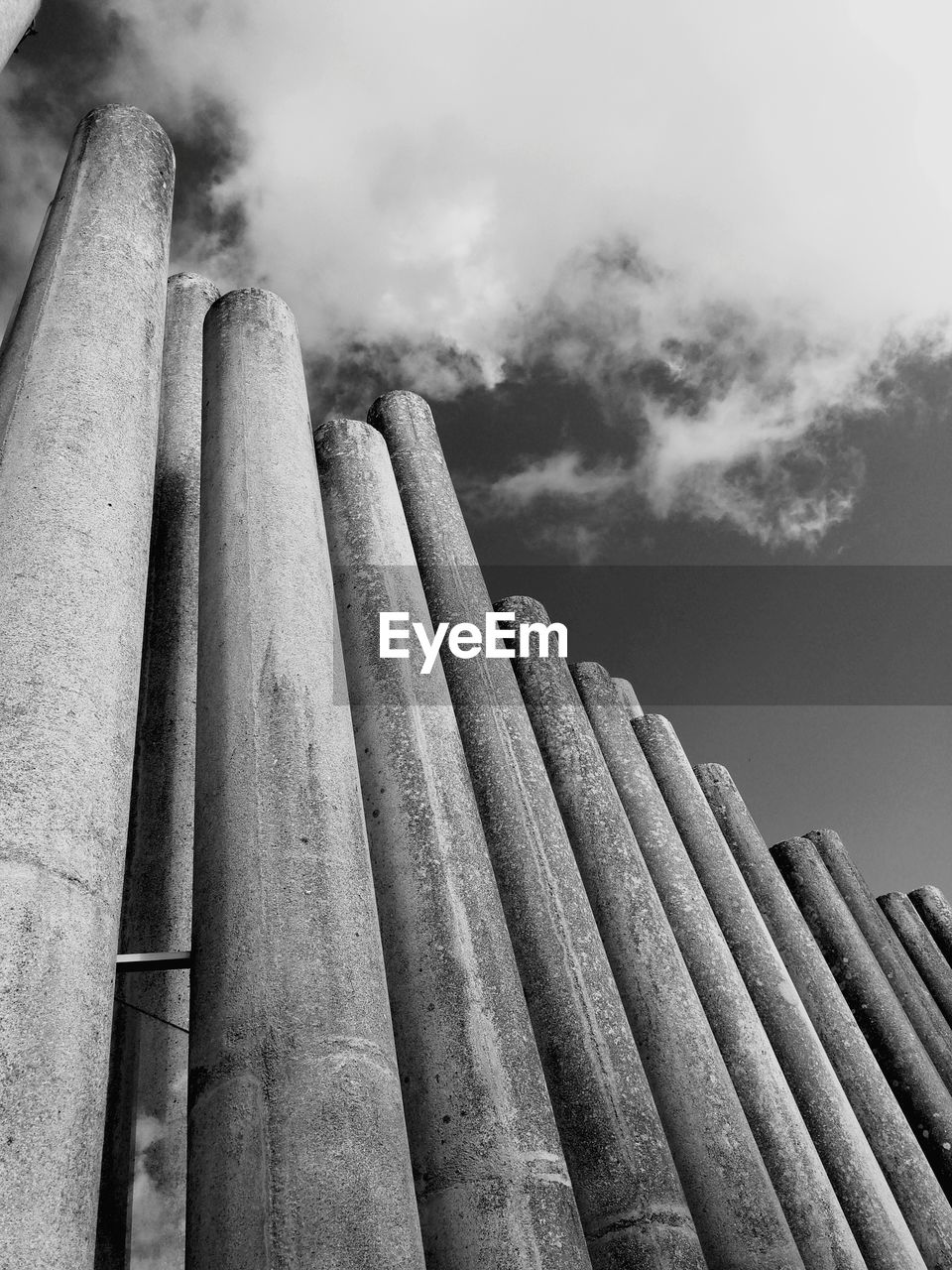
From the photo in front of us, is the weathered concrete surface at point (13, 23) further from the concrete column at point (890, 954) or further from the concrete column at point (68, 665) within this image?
the concrete column at point (890, 954)

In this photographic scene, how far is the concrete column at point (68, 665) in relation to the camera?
116 inches

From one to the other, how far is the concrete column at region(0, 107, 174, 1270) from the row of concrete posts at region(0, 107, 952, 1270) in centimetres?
2

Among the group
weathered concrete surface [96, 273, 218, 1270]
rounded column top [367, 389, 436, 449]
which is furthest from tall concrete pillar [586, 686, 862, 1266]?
weathered concrete surface [96, 273, 218, 1270]

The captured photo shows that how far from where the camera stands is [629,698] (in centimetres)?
1305

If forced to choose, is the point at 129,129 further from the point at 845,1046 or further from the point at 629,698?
the point at 845,1046

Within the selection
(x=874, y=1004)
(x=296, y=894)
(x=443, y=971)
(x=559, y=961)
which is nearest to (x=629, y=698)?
(x=874, y=1004)

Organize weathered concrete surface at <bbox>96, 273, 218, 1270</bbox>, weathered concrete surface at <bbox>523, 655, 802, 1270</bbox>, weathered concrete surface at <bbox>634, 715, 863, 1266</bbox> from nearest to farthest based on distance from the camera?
weathered concrete surface at <bbox>96, 273, 218, 1270</bbox> → weathered concrete surface at <bbox>523, 655, 802, 1270</bbox> → weathered concrete surface at <bbox>634, 715, 863, 1266</bbox>

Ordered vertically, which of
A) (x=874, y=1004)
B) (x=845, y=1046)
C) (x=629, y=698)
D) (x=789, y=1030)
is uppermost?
(x=629, y=698)

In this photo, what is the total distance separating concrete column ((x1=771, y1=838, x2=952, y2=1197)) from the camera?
1089cm

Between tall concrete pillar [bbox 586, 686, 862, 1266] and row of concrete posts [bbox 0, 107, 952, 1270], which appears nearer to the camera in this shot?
row of concrete posts [bbox 0, 107, 952, 1270]

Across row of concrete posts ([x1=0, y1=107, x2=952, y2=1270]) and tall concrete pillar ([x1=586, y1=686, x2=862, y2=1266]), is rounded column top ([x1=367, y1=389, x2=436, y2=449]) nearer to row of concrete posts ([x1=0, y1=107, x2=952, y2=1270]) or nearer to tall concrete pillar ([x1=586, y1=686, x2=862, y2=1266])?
row of concrete posts ([x1=0, y1=107, x2=952, y2=1270])

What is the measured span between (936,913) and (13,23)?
18.2 m

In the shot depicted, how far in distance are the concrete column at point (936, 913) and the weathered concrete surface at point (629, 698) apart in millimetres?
8092

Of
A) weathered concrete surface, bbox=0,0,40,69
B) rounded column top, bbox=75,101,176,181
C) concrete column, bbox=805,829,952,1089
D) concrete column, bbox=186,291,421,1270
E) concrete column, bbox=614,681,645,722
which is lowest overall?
concrete column, bbox=186,291,421,1270
